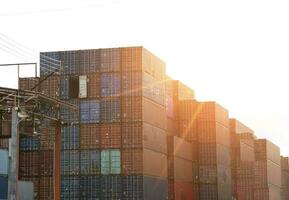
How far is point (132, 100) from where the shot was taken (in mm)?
58312

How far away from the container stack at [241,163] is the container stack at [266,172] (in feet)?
7.02

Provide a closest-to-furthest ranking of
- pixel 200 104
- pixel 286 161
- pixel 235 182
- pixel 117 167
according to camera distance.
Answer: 1. pixel 117 167
2. pixel 200 104
3. pixel 235 182
4. pixel 286 161

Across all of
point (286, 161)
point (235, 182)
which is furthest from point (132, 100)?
point (286, 161)

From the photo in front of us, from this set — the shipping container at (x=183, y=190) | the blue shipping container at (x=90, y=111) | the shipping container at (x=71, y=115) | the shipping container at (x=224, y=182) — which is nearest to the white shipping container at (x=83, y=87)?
the blue shipping container at (x=90, y=111)

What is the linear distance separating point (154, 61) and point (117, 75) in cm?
591

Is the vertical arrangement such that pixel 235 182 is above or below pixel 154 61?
below

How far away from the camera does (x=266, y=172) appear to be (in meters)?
105

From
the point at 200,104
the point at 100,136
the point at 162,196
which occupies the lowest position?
the point at 162,196

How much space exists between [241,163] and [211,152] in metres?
22.4

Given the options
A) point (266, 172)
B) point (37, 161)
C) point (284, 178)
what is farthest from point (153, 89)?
point (284, 178)

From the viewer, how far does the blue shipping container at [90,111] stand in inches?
2313

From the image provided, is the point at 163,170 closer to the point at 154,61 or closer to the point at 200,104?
the point at 154,61

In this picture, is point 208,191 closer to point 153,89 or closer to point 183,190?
point 183,190

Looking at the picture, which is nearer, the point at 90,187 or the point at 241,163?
the point at 90,187
